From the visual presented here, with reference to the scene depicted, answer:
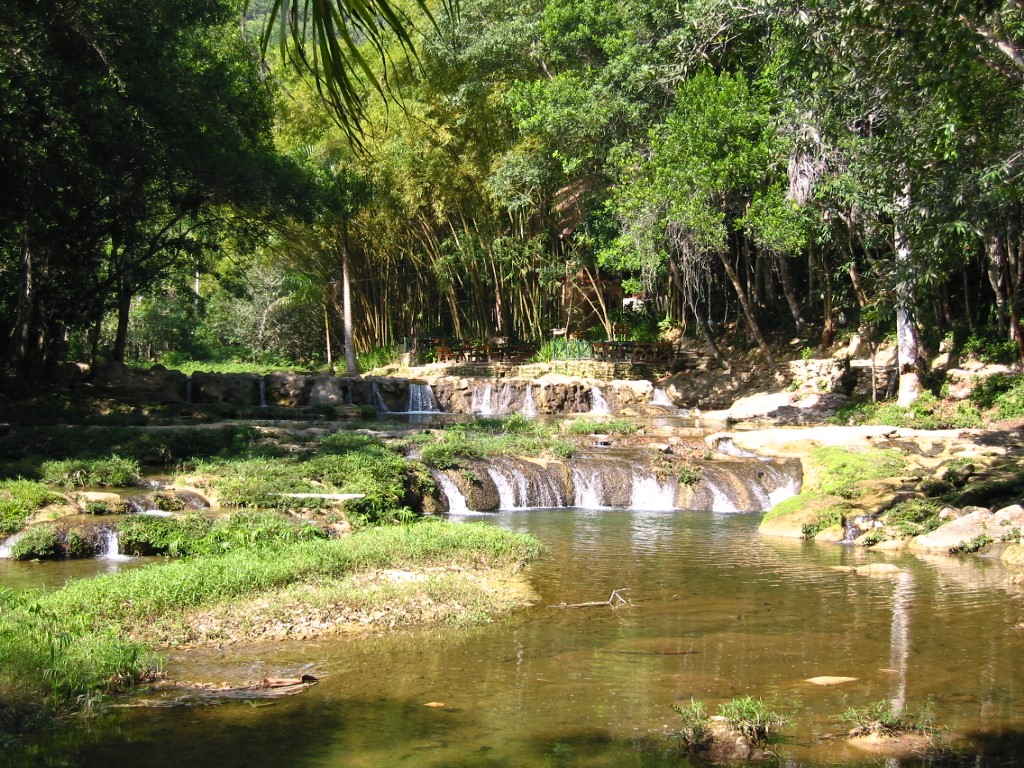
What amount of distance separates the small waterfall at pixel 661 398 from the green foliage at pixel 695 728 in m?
21.6

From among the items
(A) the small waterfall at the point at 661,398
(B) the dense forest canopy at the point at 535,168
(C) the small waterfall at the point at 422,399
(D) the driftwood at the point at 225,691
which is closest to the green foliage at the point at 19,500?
(B) the dense forest canopy at the point at 535,168

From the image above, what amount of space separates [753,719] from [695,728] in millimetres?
345

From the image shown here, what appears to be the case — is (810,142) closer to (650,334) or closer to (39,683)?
(650,334)

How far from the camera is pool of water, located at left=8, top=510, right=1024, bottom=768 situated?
513cm

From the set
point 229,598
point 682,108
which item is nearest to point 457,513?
point 229,598

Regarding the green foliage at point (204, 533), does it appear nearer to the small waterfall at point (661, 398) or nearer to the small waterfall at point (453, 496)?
the small waterfall at point (453, 496)

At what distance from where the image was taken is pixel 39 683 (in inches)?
225

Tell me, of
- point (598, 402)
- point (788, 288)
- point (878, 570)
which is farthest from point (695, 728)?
point (788, 288)

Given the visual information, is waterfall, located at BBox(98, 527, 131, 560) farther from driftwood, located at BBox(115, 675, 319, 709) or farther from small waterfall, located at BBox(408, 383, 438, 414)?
small waterfall, located at BBox(408, 383, 438, 414)

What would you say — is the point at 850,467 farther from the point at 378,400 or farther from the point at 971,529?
the point at 378,400

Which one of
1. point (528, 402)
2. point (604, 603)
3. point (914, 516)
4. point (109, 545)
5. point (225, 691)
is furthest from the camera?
point (528, 402)

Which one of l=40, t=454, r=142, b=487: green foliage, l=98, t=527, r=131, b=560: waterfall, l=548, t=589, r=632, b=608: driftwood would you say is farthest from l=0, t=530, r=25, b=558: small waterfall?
l=548, t=589, r=632, b=608: driftwood

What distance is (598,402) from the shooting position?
27141mm

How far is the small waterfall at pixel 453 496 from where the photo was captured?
49.3ft
